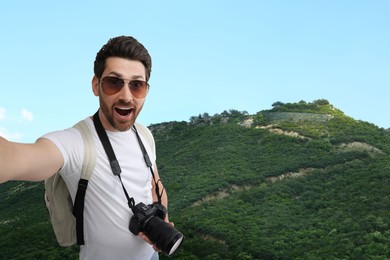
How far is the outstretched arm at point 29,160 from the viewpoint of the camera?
182 centimetres

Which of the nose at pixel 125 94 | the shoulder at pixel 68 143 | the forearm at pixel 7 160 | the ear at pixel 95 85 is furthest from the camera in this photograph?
the ear at pixel 95 85

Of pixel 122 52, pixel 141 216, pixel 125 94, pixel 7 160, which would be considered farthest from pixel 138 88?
pixel 7 160

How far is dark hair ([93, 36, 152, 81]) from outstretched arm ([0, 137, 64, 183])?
0.62m

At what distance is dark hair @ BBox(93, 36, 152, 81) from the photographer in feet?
8.45

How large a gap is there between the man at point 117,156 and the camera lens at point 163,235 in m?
0.12

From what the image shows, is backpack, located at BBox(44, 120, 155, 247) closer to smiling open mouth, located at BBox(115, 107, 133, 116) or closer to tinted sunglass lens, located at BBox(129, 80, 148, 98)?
smiling open mouth, located at BBox(115, 107, 133, 116)

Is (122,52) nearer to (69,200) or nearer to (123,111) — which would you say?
(123,111)

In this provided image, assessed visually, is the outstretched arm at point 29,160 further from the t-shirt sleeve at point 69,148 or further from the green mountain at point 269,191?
the green mountain at point 269,191

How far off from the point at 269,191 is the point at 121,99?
26.3m

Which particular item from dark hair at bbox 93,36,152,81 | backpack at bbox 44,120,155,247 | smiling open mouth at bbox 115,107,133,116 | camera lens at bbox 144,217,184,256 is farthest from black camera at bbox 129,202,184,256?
dark hair at bbox 93,36,152,81

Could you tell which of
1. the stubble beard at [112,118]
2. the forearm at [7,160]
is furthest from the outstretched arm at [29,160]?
the stubble beard at [112,118]

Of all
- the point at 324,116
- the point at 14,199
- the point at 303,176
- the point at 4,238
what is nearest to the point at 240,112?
the point at 324,116

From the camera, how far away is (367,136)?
3928cm

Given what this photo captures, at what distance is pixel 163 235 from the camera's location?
2436mm
